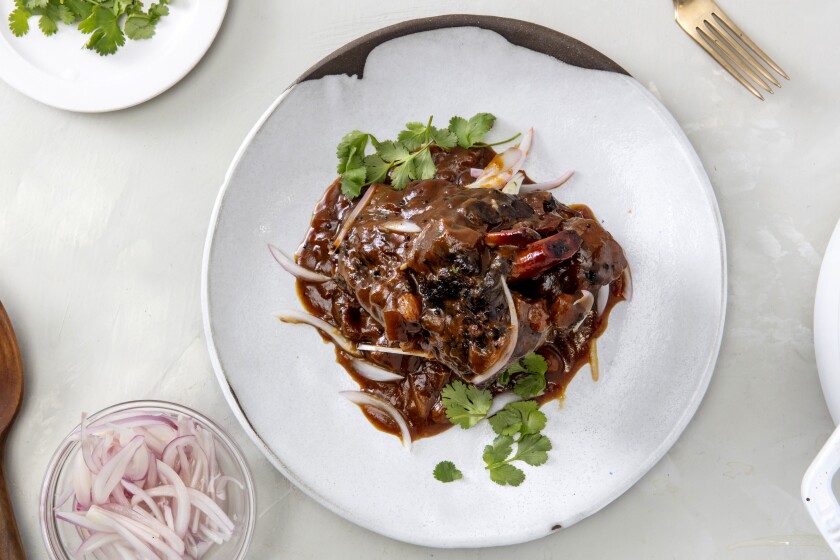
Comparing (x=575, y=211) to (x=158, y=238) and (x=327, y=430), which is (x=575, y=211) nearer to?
(x=327, y=430)

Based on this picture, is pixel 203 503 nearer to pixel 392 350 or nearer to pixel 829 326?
pixel 392 350

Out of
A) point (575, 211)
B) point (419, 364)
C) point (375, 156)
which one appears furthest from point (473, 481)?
point (375, 156)

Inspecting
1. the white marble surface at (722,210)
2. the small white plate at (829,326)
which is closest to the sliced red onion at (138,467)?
the white marble surface at (722,210)

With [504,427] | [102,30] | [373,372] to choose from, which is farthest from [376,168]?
[102,30]

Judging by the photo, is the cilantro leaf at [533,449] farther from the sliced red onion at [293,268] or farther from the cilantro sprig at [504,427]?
the sliced red onion at [293,268]

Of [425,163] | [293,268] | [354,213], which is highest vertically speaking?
[425,163]

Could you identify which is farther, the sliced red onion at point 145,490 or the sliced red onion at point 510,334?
the sliced red onion at point 145,490

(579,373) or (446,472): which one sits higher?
(579,373)
